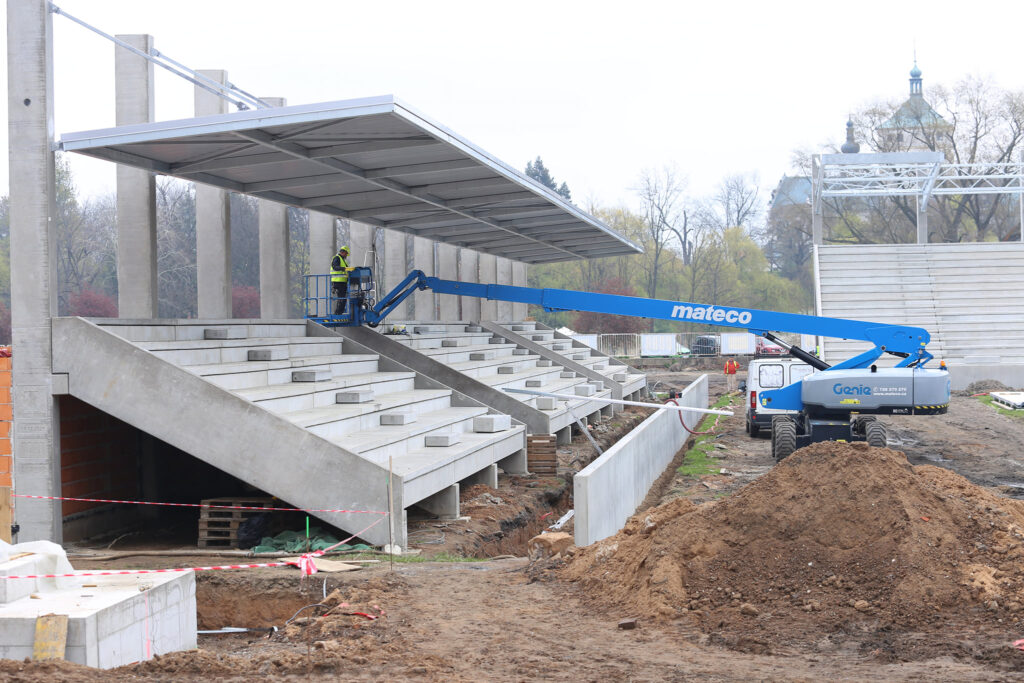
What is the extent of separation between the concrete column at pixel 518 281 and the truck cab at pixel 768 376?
14.0 meters

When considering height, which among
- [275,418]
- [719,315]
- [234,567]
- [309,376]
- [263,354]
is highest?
[719,315]

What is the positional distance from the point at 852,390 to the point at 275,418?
10.1m

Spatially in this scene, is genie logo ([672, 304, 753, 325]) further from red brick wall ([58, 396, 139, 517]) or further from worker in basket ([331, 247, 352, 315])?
red brick wall ([58, 396, 139, 517])

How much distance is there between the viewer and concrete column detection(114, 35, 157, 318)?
14.3m

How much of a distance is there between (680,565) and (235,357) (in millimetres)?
8226

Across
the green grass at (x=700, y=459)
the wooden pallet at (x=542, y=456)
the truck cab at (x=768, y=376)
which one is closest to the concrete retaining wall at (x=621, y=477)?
the green grass at (x=700, y=459)

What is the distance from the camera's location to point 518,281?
37375 millimetres

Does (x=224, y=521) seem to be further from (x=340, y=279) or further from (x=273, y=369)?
(x=340, y=279)

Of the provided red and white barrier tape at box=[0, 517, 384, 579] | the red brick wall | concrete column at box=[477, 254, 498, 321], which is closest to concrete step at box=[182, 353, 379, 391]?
the red brick wall

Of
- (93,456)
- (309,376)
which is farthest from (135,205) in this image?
(93,456)

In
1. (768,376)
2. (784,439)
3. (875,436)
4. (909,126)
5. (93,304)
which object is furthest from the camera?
(909,126)

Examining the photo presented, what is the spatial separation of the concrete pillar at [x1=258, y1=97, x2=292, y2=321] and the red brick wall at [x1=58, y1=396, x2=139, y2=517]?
16.7 feet

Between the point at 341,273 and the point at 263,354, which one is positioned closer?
the point at 263,354

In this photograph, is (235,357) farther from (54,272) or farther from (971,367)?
(971,367)
